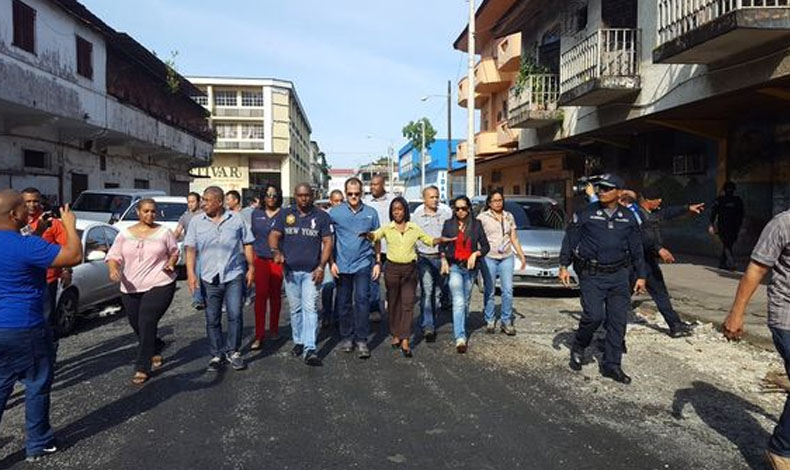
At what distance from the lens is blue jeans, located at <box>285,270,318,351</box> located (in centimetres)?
616

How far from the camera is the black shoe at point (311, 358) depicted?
6.09m

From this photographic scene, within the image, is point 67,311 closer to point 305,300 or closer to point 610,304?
point 305,300

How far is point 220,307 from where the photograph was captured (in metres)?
5.94

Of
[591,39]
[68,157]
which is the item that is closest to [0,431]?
[591,39]

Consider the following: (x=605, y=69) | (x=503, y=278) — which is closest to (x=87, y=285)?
(x=503, y=278)

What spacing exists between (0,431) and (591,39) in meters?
14.1

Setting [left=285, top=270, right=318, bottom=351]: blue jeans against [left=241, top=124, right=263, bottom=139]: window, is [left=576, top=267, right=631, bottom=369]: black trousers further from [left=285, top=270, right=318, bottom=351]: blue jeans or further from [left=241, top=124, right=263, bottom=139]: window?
[left=241, top=124, right=263, bottom=139]: window

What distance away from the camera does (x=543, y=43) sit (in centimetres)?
2047

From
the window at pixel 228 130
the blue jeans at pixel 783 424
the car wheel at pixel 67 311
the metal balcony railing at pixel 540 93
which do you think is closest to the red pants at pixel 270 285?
the car wheel at pixel 67 311

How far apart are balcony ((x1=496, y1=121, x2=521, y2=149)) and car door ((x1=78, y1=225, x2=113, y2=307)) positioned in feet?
55.2

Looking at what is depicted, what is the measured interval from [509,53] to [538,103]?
21.2 feet

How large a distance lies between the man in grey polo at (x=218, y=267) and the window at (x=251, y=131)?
5474 centimetres

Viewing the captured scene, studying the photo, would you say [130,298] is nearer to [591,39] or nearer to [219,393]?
[219,393]

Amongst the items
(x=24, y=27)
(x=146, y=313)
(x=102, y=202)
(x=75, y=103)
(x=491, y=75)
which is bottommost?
A: (x=146, y=313)
